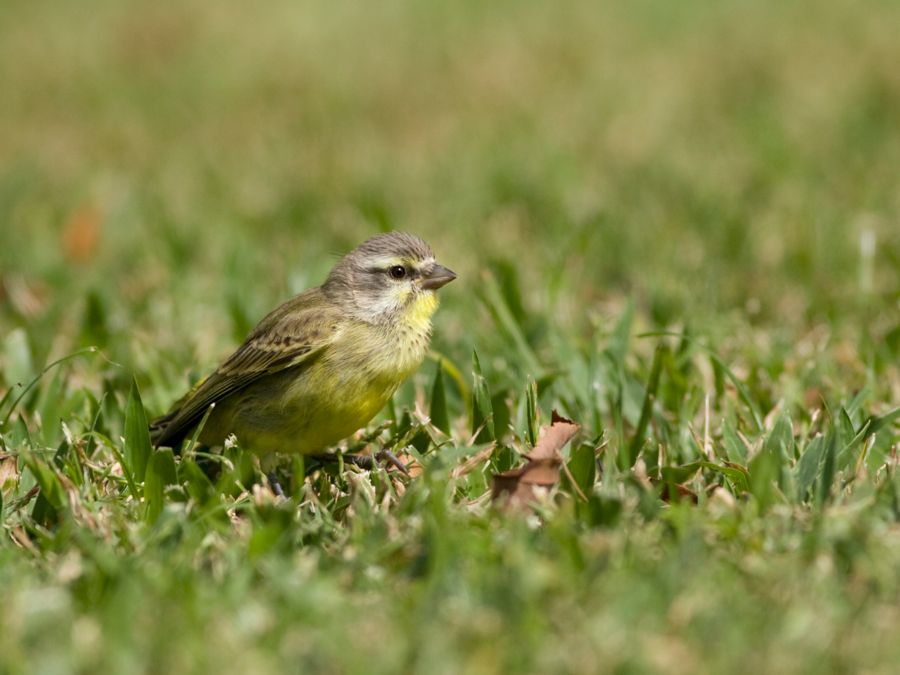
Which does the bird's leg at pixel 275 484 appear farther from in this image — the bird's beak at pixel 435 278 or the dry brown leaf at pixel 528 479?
the bird's beak at pixel 435 278

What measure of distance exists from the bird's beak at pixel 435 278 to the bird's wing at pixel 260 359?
0.36m

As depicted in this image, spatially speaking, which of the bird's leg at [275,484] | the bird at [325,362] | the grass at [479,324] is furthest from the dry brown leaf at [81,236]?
the bird's leg at [275,484]

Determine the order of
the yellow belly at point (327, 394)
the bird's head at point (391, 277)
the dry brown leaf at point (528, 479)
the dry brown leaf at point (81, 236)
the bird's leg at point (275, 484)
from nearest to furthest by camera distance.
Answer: the dry brown leaf at point (528, 479) → the bird's leg at point (275, 484) → the yellow belly at point (327, 394) → the bird's head at point (391, 277) → the dry brown leaf at point (81, 236)

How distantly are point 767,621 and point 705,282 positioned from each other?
352cm

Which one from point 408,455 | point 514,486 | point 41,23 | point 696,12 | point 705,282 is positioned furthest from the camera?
point 41,23

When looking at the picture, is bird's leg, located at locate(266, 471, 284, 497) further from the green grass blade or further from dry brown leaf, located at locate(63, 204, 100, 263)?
dry brown leaf, located at locate(63, 204, 100, 263)

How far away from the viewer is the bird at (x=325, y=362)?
421 centimetres

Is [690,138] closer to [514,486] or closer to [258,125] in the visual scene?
[258,125]

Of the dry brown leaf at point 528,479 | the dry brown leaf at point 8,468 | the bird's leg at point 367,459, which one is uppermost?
the dry brown leaf at point 8,468

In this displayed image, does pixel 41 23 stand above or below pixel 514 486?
above

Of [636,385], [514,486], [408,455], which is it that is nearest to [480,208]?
[636,385]

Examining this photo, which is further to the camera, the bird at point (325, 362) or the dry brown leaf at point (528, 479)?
the bird at point (325, 362)

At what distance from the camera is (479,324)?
5672mm

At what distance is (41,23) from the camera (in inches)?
496
